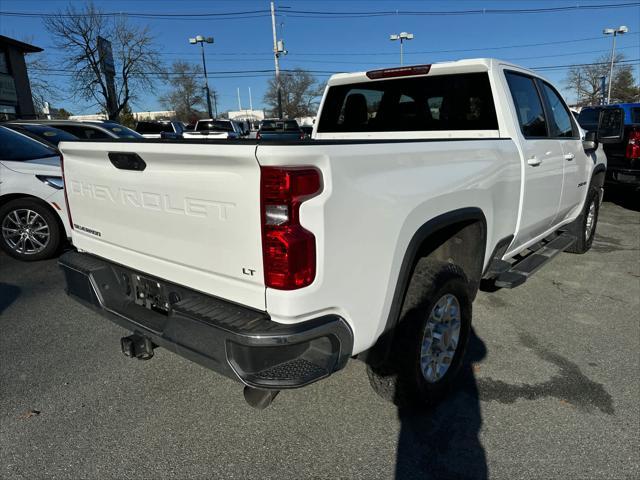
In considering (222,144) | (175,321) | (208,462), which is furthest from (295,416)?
(222,144)

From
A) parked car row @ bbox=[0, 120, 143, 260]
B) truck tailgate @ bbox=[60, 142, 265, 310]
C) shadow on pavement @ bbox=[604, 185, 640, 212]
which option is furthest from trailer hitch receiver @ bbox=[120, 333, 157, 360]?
shadow on pavement @ bbox=[604, 185, 640, 212]

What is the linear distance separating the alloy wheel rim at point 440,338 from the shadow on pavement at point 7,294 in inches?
155

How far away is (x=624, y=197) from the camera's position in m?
10.7

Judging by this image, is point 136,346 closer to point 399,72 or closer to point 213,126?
point 399,72

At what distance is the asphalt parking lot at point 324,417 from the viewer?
7.77 ft

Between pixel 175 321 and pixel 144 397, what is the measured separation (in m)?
1.09

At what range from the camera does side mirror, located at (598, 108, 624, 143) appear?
502 cm

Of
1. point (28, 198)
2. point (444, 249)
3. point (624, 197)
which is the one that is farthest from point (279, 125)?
point (444, 249)

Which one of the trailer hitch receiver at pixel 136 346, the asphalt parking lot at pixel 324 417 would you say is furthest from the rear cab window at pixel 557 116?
the trailer hitch receiver at pixel 136 346

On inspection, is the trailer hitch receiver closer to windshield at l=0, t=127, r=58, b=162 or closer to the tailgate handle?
the tailgate handle

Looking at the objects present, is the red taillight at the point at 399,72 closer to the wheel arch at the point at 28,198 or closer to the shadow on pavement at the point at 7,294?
the shadow on pavement at the point at 7,294

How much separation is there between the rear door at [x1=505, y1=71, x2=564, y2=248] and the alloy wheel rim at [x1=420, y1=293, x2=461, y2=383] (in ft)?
3.72

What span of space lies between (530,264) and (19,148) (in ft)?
20.4

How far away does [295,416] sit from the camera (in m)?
2.75
